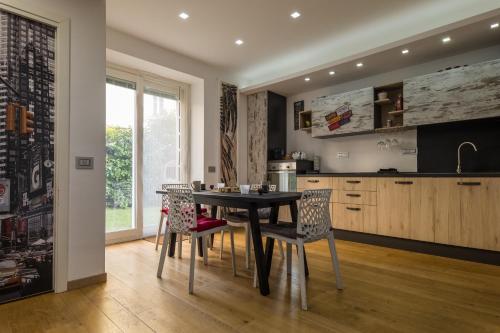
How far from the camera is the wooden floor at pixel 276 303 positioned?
1713mm

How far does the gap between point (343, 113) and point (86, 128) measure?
3535 mm

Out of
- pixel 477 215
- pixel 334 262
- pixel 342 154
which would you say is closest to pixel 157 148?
pixel 342 154

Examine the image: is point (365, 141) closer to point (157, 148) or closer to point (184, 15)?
point (184, 15)

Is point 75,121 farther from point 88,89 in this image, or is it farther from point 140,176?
point 140,176

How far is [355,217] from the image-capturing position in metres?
3.88

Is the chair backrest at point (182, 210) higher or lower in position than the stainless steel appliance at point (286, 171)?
lower

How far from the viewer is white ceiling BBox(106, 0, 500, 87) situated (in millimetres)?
3088

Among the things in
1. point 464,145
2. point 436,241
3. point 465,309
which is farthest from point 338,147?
point 465,309

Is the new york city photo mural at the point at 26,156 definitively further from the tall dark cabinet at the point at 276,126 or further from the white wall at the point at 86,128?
the tall dark cabinet at the point at 276,126

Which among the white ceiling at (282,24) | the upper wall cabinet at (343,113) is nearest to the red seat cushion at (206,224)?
the white ceiling at (282,24)

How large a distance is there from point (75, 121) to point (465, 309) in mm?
3327

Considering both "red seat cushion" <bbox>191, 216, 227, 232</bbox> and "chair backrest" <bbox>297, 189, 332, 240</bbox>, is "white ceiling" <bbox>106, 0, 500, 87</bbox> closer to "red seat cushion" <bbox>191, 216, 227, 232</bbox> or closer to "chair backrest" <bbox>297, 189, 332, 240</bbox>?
Answer: "chair backrest" <bbox>297, 189, 332, 240</bbox>

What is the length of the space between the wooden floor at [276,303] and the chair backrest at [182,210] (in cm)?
50

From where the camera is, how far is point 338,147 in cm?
479
